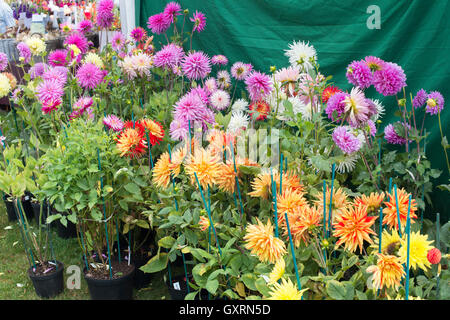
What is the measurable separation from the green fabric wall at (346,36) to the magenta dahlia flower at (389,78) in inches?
21.0

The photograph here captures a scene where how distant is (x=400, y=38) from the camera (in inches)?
81.2

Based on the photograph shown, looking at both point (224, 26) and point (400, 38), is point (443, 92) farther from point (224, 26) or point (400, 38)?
point (224, 26)

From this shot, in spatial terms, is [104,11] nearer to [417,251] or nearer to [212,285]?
[212,285]


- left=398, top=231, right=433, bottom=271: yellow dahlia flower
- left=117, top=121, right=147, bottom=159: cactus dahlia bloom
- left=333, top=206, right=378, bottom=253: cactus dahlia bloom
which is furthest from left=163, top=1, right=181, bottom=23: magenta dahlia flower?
left=398, top=231, right=433, bottom=271: yellow dahlia flower

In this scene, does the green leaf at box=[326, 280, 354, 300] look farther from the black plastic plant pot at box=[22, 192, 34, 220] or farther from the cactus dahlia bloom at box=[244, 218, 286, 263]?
the black plastic plant pot at box=[22, 192, 34, 220]

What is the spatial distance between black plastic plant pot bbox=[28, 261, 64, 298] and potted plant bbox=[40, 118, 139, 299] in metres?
0.16

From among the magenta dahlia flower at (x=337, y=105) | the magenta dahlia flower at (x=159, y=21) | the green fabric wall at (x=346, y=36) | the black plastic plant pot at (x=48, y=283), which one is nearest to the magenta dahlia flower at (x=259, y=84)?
the magenta dahlia flower at (x=337, y=105)

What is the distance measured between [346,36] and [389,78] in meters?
0.79

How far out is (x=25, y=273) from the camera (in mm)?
2338

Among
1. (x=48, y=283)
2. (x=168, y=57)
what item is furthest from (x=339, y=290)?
(x=168, y=57)

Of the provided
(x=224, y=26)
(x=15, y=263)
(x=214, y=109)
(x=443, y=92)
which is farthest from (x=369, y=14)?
(x=15, y=263)

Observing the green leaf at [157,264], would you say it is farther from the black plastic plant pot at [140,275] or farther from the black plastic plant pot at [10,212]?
the black plastic plant pot at [10,212]

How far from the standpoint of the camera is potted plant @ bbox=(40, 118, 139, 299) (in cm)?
170

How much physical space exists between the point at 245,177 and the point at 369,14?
1133mm
